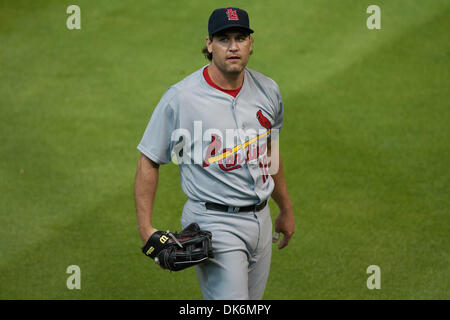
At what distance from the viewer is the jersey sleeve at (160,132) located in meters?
3.38

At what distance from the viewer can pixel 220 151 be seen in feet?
11.1

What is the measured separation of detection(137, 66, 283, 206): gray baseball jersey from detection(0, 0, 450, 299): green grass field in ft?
5.81

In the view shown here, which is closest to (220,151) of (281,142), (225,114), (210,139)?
(210,139)

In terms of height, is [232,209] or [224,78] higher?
[224,78]

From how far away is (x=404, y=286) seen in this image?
16.3 ft

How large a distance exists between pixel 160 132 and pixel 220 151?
354mm

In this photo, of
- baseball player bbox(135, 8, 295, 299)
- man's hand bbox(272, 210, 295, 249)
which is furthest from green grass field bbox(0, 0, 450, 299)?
baseball player bbox(135, 8, 295, 299)

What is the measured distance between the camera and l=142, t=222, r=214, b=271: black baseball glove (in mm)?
3254

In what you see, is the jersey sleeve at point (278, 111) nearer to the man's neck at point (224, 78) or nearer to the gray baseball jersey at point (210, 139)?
the gray baseball jersey at point (210, 139)

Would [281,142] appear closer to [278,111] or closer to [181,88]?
[278,111]

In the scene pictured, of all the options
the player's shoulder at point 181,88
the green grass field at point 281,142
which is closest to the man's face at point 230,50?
the player's shoulder at point 181,88

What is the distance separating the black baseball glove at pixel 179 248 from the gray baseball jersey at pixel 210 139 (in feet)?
0.85

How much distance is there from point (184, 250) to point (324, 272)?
87.1 inches
